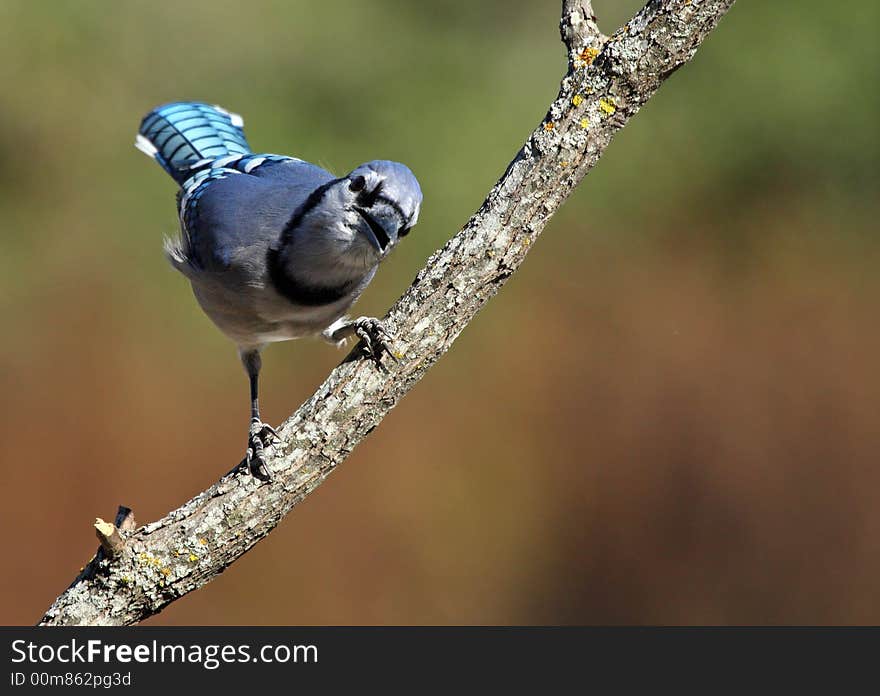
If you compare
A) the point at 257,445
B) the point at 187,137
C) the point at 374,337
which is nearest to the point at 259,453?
the point at 257,445

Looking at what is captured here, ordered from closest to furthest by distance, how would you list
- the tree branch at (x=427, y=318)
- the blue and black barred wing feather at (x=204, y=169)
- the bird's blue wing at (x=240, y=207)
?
1. the tree branch at (x=427, y=318)
2. the bird's blue wing at (x=240, y=207)
3. the blue and black barred wing feather at (x=204, y=169)

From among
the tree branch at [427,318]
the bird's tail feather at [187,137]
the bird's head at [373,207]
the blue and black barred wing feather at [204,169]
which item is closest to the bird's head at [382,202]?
the bird's head at [373,207]

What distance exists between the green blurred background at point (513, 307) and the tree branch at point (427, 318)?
2.27 meters

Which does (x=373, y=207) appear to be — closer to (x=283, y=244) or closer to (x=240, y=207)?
(x=283, y=244)

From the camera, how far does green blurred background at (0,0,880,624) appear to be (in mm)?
5086

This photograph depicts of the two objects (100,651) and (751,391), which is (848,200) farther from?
(100,651)

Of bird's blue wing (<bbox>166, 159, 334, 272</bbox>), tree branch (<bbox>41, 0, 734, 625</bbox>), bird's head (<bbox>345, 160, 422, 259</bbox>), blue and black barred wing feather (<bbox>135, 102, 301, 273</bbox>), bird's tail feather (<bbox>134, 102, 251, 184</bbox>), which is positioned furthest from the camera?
bird's tail feather (<bbox>134, 102, 251, 184</bbox>)

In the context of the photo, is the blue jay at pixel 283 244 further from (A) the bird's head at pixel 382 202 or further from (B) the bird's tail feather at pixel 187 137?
(B) the bird's tail feather at pixel 187 137

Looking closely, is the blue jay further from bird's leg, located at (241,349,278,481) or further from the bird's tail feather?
the bird's tail feather

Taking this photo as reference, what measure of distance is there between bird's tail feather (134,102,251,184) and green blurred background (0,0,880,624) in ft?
5.13

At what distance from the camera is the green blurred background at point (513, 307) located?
16.7ft

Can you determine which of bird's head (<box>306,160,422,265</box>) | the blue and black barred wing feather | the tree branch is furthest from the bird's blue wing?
the tree branch

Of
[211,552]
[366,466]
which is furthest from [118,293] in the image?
[211,552]

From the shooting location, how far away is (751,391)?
529 cm
